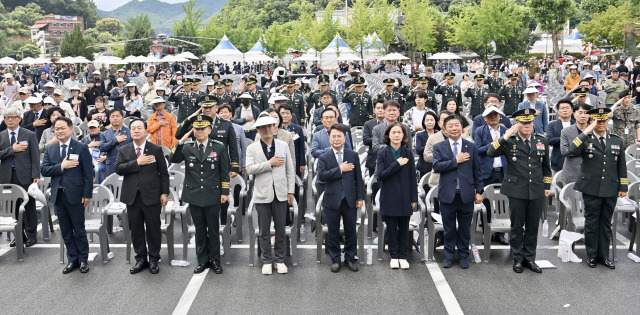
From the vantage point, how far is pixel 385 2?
4575 centimetres

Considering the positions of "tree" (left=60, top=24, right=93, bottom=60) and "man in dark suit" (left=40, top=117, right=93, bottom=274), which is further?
"tree" (left=60, top=24, right=93, bottom=60)

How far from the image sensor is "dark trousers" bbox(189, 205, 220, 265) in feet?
22.9

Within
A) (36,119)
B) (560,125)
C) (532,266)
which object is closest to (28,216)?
(36,119)

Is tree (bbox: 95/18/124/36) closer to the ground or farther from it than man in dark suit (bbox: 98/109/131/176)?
farther from it

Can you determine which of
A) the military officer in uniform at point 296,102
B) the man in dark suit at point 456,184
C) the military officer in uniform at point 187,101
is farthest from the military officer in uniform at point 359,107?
the man in dark suit at point 456,184

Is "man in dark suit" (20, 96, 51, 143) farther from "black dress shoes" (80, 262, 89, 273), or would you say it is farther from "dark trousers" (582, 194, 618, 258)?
"dark trousers" (582, 194, 618, 258)

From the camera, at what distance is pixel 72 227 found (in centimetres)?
725

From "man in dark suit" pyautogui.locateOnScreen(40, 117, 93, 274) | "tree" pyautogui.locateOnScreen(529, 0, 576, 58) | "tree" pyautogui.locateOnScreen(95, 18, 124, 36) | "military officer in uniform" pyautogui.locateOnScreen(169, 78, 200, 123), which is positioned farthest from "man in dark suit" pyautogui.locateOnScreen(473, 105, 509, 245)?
"tree" pyautogui.locateOnScreen(95, 18, 124, 36)

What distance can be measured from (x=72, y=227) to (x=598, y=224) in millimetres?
6396

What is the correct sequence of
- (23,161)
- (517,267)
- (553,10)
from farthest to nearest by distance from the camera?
1. (553,10)
2. (23,161)
3. (517,267)

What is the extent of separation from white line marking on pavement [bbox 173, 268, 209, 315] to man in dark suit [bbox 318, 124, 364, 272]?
1564 millimetres

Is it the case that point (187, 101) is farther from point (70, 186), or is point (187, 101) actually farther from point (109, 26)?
point (109, 26)

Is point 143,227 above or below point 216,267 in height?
above

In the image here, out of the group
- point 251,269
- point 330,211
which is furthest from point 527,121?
point 251,269
